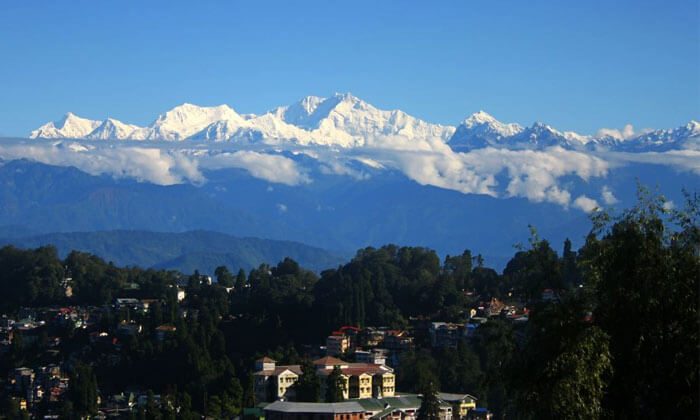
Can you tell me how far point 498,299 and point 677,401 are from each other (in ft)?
245

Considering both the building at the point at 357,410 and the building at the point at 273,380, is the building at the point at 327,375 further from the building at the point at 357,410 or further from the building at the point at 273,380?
the building at the point at 357,410

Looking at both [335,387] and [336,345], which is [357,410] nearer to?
[335,387]

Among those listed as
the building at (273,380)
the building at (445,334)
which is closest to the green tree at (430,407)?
the building at (273,380)

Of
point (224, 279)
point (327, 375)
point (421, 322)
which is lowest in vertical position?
point (327, 375)

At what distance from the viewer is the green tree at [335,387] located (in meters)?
61.9

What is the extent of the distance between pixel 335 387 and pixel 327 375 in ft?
21.2

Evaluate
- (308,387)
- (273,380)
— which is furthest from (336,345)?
(308,387)

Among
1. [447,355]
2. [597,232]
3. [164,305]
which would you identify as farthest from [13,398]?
[597,232]

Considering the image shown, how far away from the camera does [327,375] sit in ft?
225

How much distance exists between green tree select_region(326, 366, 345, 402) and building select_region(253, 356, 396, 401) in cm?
184

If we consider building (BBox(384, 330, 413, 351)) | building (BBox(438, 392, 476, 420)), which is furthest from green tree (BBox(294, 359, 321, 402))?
building (BBox(384, 330, 413, 351))

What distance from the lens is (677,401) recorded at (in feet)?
66.6

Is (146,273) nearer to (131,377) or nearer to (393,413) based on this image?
(131,377)

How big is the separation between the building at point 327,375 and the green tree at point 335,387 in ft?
6.04
